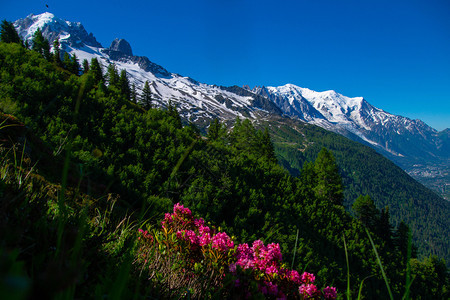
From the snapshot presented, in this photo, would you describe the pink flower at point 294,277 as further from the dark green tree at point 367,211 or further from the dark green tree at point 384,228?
the dark green tree at point 384,228

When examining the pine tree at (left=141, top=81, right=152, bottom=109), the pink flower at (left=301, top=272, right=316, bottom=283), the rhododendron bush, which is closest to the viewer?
the rhododendron bush

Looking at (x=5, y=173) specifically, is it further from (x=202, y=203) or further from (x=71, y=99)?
(x=71, y=99)

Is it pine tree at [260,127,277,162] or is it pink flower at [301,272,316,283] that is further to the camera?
pine tree at [260,127,277,162]

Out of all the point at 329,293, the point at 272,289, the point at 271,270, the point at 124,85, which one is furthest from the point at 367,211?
the point at 124,85

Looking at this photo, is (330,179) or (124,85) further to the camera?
(124,85)

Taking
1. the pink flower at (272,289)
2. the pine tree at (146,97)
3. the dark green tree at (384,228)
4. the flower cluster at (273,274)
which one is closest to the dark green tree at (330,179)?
the dark green tree at (384,228)

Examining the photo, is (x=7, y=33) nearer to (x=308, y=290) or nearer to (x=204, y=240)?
(x=204, y=240)

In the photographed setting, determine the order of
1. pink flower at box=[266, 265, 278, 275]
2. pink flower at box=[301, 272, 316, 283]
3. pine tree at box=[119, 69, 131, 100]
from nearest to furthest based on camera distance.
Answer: pink flower at box=[266, 265, 278, 275], pink flower at box=[301, 272, 316, 283], pine tree at box=[119, 69, 131, 100]

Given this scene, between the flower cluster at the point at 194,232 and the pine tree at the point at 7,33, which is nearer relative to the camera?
the flower cluster at the point at 194,232

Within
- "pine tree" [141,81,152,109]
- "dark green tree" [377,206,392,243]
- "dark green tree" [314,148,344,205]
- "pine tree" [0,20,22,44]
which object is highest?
"pine tree" [0,20,22,44]

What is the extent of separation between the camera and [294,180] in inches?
1133

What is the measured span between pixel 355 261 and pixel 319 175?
12444 mm

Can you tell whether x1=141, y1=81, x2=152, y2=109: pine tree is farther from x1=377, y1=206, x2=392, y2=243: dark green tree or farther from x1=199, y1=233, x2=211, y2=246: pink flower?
x1=199, y1=233, x2=211, y2=246: pink flower

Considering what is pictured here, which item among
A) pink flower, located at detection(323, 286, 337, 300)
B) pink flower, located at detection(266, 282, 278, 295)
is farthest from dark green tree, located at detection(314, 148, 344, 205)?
pink flower, located at detection(266, 282, 278, 295)
